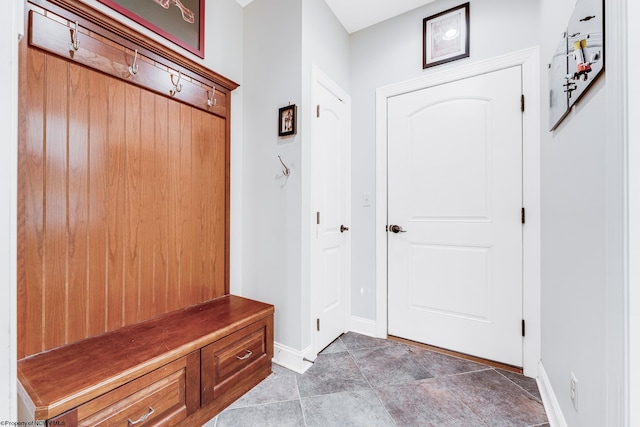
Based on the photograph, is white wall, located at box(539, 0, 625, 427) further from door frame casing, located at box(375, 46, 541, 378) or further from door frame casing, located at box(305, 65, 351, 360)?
door frame casing, located at box(305, 65, 351, 360)

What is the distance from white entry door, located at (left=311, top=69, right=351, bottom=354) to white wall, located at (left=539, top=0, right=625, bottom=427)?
1.36 metres

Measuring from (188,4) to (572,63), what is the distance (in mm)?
2144

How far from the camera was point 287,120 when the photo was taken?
189 cm

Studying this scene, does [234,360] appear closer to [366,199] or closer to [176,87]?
[366,199]

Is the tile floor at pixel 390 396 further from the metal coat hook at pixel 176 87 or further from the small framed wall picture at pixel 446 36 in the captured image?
the small framed wall picture at pixel 446 36

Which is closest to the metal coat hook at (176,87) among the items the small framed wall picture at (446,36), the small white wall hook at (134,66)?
the small white wall hook at (134,66)

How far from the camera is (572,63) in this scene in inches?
43.2

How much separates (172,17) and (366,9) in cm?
148

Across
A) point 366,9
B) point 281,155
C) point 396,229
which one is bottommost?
point 396,229

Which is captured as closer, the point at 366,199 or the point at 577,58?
the point at 577,58

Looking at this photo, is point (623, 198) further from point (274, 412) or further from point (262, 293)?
point (262, 293)

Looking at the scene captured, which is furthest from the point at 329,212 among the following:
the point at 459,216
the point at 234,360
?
the point at 234,360

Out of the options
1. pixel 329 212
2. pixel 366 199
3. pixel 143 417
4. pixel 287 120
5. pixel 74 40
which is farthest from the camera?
pixel 366 199
